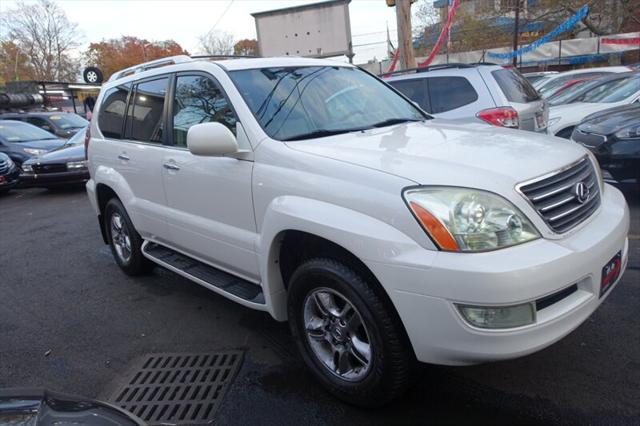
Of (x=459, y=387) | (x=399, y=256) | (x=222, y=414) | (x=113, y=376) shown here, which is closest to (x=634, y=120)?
(x=459, y=387)

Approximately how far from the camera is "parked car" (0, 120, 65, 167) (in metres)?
11.6

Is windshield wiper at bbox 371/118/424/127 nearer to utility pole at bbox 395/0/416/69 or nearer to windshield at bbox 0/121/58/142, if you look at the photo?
utility pole at bbox 395/0/416/69

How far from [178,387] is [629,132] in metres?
5.45

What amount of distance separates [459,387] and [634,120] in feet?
15.1

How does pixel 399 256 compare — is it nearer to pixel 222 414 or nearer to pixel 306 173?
pixel 306 173

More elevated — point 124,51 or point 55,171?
point 124,51

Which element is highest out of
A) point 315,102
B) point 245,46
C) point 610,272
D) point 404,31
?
point 245,46

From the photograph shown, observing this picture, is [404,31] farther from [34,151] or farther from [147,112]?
[34,151]

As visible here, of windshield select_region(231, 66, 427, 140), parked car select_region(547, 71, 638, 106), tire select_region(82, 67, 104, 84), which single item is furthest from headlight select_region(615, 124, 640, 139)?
tire select_region(82, 67, 104, 84)

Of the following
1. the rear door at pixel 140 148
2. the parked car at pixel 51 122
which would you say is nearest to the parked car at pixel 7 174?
the parked car at pixel 51 122

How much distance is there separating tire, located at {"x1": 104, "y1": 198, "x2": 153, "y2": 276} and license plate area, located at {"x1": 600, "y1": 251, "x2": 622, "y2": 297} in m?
3.73

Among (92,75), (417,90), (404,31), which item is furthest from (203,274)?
(92,75)

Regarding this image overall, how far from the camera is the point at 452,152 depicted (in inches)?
100

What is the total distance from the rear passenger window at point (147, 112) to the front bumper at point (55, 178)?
257 inches
